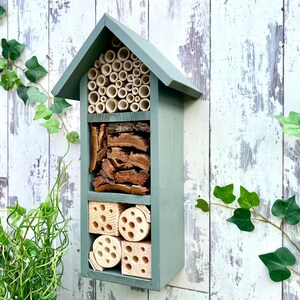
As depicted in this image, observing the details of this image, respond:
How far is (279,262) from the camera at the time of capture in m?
0.77

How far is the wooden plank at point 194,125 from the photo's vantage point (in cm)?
86

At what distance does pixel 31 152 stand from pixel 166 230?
1.73ft

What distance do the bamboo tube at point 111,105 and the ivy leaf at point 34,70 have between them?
1.23 ft

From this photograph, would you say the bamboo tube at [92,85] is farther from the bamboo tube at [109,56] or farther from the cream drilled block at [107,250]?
the cream drilled block at [107,250]

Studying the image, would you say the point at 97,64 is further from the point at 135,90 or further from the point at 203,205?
the point at 203,205

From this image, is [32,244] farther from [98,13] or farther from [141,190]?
[98,13]

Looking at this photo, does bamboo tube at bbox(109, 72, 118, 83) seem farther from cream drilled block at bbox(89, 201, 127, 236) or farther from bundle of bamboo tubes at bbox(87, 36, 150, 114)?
cream drilled block at bbox(89, 201, 127, 236)

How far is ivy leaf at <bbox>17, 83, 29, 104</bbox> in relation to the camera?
1.07 m

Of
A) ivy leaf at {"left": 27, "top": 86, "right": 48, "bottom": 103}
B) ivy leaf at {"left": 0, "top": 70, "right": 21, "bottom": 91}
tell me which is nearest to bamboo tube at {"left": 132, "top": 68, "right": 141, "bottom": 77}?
ivy leaf at {"left": 27, "top": 86, "right": 48, "bottom": 103}

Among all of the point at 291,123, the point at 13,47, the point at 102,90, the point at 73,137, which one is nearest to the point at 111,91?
the point at 102,90

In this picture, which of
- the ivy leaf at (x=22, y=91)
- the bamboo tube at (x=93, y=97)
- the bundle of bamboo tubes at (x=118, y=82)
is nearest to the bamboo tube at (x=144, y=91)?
the bundle of bamboo tubes at (x=118, y=82)

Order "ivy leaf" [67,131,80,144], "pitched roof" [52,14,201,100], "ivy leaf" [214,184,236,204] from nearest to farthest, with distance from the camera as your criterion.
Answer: "pitched roof" [52,14,201,100]
"ivy leaf" [214,184,236,204]
"ivy leaf" [67,131,80,144]

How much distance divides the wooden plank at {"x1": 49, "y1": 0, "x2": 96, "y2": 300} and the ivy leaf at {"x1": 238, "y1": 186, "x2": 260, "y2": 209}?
1.50 feet

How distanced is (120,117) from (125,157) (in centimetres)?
9
